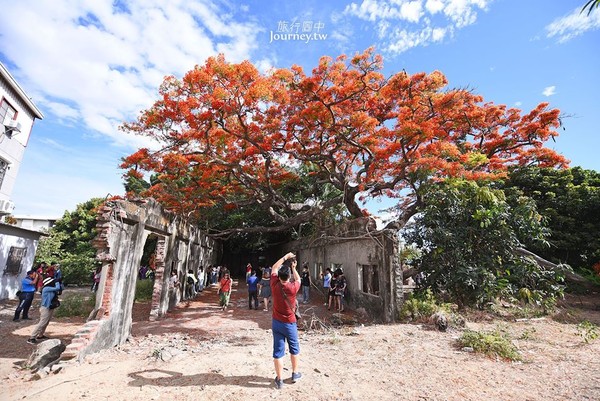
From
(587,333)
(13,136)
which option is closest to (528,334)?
(587,333)

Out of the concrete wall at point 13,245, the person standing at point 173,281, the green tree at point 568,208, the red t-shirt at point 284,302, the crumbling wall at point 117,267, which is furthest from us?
the green tree at point 568,208

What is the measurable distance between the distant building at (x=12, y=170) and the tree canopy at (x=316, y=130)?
5.18 metres

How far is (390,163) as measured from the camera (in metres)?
11.2

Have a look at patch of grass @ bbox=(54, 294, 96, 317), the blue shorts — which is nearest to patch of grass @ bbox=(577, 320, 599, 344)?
the blue shorts

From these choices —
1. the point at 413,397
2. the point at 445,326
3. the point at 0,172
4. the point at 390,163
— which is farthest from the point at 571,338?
the point at 0,172

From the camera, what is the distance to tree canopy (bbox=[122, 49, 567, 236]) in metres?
9.14

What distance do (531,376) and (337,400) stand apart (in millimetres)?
3090

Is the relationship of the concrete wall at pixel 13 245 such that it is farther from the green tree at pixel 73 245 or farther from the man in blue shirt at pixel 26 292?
the green tree at pixel 73 245

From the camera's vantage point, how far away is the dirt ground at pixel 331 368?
4.02m

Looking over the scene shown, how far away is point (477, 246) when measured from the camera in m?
9.25

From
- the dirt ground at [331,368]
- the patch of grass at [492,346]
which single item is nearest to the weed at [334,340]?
the dirt ground at [331,368]

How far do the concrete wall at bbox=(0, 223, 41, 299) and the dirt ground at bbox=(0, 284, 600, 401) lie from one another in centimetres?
566

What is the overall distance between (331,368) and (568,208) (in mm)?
13882

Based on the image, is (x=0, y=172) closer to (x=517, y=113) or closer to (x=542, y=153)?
(x=517, y=113)
